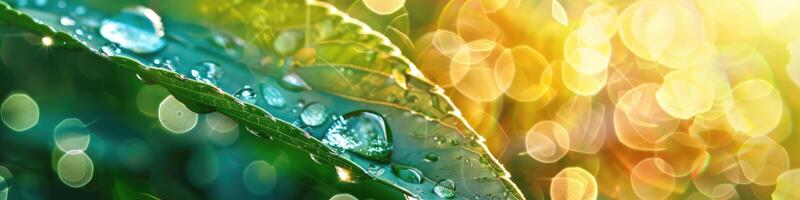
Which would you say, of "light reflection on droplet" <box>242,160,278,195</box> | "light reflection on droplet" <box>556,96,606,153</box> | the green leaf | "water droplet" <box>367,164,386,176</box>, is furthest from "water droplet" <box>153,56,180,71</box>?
"light reflection on droplet" <box>556,96,606,153</box>

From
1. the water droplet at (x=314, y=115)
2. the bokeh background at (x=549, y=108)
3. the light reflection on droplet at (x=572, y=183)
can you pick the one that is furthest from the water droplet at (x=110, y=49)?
the light reflection on droplet at (x=572, y=183)

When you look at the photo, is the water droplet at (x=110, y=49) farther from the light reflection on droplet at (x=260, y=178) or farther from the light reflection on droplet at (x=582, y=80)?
the light reflection on droplet at (x=582, y=80)

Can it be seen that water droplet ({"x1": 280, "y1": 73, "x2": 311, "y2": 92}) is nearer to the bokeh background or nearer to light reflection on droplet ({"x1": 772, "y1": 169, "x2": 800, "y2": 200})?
the bokeh background

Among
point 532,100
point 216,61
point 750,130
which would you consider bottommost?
point 750,130

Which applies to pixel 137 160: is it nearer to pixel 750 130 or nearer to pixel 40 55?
pixel 40 55

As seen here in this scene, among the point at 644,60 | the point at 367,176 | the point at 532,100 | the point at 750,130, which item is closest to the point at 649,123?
the point at 644,60

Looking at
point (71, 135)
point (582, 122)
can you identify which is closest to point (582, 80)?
point (582, 122)
